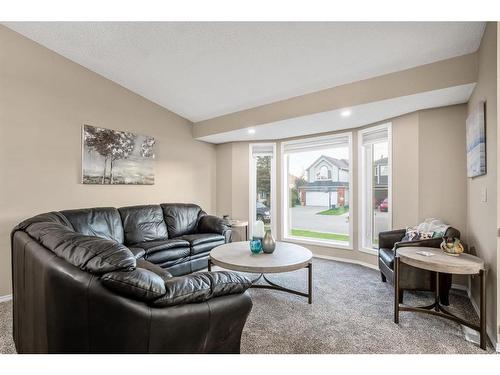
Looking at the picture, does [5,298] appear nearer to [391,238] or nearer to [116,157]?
[116,157]

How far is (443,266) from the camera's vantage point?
2002 mm

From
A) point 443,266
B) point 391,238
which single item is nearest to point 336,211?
point 391,238

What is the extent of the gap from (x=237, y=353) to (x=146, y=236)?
8.47 feet

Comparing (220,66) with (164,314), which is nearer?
(164,314)

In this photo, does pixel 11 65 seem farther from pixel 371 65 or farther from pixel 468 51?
pixel 468 51

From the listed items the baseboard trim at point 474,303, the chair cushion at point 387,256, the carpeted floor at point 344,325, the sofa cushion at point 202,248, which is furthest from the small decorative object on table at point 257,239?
the baseboard trim at point 474,303

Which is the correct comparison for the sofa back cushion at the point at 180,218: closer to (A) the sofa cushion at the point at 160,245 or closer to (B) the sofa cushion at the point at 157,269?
(A) the sofa cushion at the point at 160,245

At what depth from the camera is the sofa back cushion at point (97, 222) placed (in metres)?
2.94

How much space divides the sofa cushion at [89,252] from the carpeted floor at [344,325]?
1.18 m

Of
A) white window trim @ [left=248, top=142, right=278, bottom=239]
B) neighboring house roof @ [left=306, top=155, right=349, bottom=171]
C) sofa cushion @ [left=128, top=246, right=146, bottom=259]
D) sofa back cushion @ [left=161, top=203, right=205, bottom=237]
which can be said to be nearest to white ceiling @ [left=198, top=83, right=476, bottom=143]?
white window trim @ [left=248, top=142, right=278, bottom=239]

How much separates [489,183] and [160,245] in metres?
3.39

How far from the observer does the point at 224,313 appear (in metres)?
1.27
